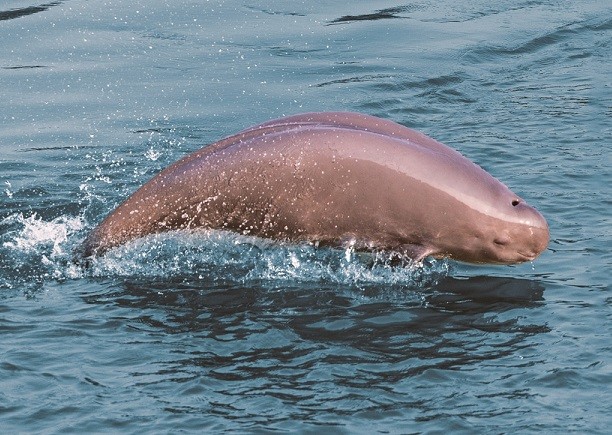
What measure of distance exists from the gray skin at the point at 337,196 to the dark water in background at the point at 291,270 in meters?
0.27

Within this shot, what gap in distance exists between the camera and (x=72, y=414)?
7.90m

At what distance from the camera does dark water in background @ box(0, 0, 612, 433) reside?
809 cm

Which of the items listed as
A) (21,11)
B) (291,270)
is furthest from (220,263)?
(21,11)

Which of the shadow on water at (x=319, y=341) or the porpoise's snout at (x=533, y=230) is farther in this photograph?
the porpoise's snout at (x=533, y=230)

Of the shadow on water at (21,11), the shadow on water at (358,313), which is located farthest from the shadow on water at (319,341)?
the shadow on water at (21,11)

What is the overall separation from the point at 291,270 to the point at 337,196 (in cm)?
81

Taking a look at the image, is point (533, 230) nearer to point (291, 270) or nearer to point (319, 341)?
point (291, 270)

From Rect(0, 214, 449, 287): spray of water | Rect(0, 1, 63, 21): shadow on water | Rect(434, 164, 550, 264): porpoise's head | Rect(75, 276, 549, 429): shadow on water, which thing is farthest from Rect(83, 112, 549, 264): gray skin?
Rect(0, 1, 63, 21): shadow on water

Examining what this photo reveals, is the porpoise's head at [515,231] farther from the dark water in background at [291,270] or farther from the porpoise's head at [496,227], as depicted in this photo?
the dark water in background at [291,270]

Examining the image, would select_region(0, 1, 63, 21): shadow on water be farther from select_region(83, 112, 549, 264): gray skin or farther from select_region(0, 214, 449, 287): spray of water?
select_region(83, 112, 549, 264): gray skin

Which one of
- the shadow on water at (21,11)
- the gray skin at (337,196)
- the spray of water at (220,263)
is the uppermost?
the shadow on water at (21,11)

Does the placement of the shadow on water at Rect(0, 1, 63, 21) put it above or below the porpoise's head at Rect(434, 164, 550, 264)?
above

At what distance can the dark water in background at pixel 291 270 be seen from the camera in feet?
26.5

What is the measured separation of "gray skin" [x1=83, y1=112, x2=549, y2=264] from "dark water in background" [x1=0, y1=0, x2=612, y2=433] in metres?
0.27
